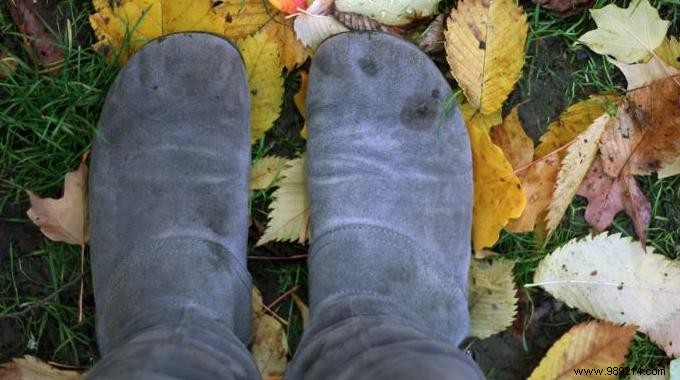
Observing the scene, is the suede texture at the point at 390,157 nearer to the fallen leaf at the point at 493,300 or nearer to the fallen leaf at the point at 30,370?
the fallen leaf at the point at 493,300

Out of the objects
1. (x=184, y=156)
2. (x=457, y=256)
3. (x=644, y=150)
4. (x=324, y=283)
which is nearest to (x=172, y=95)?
(x=184, y=156)

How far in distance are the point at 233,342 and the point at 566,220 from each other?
2.23ft

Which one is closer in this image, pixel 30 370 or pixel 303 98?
pixel 30 370

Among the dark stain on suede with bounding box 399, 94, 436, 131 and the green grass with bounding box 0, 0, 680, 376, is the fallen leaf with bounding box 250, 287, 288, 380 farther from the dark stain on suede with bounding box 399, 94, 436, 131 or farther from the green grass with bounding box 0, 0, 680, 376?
the dark stain on suede with bounding box 399, 94, 436, 131

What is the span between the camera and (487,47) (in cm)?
129

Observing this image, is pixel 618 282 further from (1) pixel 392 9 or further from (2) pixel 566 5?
(1) pixel 392 9

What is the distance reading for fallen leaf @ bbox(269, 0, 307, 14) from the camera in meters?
1.28

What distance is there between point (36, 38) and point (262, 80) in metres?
0.41

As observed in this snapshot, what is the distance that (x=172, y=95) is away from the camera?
4.29ft

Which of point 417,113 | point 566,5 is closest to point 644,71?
point 566,5

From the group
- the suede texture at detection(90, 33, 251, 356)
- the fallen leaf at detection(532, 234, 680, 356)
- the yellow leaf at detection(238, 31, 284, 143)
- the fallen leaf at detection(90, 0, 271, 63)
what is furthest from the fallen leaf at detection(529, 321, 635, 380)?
the fallen leaf at detection(90, 0, 271, 63)

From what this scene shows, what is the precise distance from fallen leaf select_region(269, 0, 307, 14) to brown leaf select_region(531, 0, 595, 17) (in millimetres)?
434

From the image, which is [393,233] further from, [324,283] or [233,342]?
[233,342]

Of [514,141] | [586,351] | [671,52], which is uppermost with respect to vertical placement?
[671,52]
